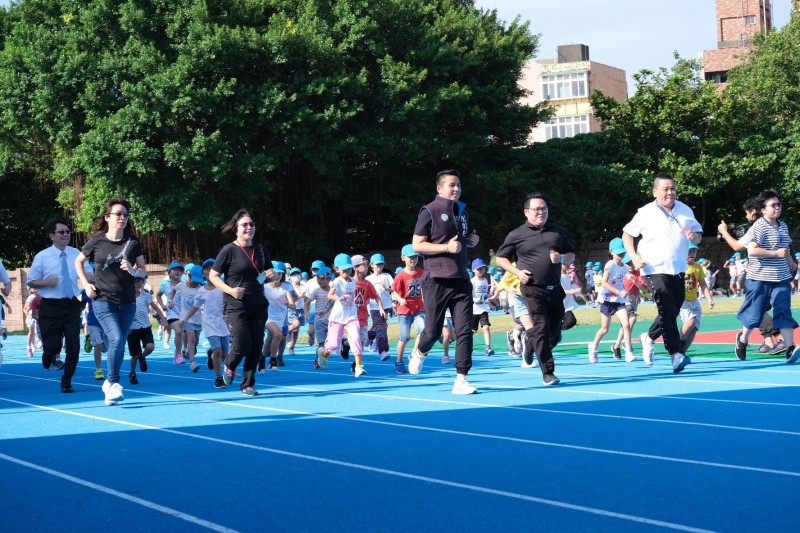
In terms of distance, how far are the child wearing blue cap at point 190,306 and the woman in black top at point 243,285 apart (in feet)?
18.3

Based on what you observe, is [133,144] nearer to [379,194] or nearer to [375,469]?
[379,194]

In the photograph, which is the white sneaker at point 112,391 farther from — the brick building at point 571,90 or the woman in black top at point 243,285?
the brick building at point 571,90

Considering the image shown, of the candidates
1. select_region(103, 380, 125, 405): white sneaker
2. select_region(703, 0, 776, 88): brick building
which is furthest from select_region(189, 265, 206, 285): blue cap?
select_region(703, 0, 776, 88): brick building

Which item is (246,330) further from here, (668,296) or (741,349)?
(741,349)

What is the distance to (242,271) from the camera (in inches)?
466

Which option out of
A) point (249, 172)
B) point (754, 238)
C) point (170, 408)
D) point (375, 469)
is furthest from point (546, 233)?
point (249, 172)

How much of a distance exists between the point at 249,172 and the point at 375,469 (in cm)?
2790

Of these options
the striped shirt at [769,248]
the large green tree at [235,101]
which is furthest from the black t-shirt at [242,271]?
the large green tree at [235,101]

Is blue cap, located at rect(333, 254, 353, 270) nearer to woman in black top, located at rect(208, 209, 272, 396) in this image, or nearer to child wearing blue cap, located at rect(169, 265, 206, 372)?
child wearing blue cap, located at rect(169, 265, 206, 372)

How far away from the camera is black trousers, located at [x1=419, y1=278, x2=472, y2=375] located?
11.1m

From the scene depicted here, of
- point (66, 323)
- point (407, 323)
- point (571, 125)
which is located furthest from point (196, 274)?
point (571, 125)

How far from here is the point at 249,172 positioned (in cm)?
3441

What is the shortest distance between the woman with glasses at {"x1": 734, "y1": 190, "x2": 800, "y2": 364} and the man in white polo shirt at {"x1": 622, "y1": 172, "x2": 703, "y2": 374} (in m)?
1.44

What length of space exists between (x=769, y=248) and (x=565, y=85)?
65192 mm
